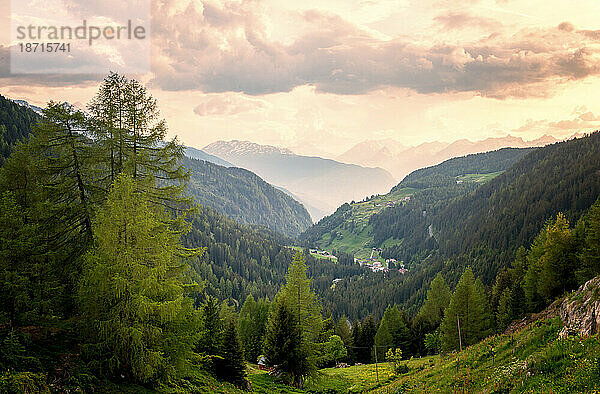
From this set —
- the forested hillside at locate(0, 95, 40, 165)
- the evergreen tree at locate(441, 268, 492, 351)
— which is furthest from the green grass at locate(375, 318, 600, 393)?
the forested hillside at locate(0, 95, 40, 165)

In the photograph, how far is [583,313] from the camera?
16.6 meters

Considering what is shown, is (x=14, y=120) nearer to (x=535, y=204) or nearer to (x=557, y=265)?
(x=557, y=265)

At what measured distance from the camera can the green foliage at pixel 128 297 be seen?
17.6 metres

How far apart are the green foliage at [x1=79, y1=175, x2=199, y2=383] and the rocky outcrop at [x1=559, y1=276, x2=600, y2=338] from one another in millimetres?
20574

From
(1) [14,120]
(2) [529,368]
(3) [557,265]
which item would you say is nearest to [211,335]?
→ (2) [529,368]

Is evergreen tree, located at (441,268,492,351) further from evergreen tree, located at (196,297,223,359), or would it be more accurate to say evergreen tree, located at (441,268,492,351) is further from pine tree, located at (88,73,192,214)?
pine tree, located at (88,73,192,214)

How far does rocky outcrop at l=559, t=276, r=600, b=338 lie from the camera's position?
610 inches

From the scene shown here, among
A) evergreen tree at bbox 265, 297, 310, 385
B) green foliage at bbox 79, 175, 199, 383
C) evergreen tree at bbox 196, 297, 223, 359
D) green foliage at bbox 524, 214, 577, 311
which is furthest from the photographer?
green foliage at bbox 524, 214, 577, 311

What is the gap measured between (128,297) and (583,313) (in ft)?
76.2

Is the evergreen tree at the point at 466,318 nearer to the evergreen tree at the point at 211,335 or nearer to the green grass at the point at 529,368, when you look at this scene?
the green grass at the point at 529,368

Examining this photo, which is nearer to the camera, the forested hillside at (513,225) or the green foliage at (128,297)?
the green foliage at (128,297)

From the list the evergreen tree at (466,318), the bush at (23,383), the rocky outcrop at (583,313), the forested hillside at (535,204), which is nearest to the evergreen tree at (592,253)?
the evergreen tree at (466,318)

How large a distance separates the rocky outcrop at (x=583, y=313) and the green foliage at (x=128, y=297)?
20574mm

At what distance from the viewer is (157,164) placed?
2655cm
